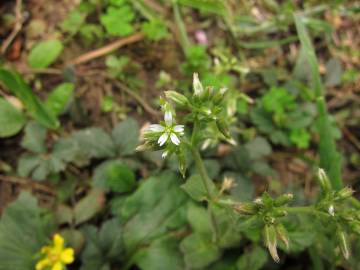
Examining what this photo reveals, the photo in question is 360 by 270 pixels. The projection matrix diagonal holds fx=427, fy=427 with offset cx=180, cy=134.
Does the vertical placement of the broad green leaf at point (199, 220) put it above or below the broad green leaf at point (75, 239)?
below

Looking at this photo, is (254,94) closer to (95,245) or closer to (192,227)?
(192,227)

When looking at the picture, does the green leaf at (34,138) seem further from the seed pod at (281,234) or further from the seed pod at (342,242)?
the seed pod at (342,242)

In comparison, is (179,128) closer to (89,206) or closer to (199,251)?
(199,251)

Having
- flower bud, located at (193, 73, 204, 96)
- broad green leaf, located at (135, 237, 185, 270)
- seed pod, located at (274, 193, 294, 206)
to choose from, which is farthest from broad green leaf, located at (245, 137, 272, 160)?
flower bud, located at (193, 73, 204, 96)

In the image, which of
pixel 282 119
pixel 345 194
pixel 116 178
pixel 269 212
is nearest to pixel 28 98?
pixel 116 178

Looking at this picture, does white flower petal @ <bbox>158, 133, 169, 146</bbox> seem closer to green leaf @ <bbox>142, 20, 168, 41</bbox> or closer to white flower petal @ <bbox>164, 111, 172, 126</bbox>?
white flower petal @ <bbox>164, 111, 172, 126</bbox>

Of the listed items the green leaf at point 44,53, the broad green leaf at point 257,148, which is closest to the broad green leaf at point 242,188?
the broad green leaf at point 257,148
